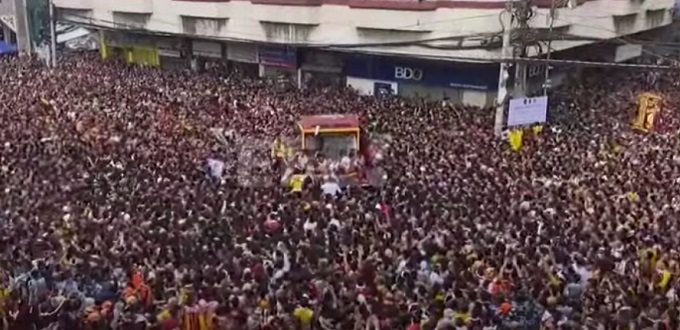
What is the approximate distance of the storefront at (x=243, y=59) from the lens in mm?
30959

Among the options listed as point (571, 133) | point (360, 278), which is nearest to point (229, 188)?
point (360, 278)

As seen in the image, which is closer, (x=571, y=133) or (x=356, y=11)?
(x=571, y=133)

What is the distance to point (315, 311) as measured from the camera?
9.77 metres

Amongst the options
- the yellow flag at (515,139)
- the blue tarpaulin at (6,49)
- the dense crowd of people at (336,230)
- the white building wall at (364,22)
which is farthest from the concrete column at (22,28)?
the yellow flag at (515,139)

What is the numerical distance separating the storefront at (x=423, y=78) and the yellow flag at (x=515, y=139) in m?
6.55

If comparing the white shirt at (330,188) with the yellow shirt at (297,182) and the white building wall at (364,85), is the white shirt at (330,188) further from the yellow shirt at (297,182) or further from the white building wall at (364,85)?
the white building wall at (364,85)

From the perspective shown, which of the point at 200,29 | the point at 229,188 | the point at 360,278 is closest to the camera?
the point at 360,278

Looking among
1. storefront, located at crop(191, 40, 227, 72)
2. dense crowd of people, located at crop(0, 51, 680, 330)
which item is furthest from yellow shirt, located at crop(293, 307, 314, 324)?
storefront, located at crop(191, 40, 227, 72)

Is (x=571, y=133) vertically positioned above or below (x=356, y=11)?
below

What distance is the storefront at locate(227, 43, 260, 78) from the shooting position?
3096 cm

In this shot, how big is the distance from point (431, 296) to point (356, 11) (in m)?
17.7

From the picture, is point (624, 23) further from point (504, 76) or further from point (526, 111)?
point (526, 111)

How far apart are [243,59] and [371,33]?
20.6 ft

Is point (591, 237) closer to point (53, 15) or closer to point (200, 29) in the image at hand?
point (200, 29)
